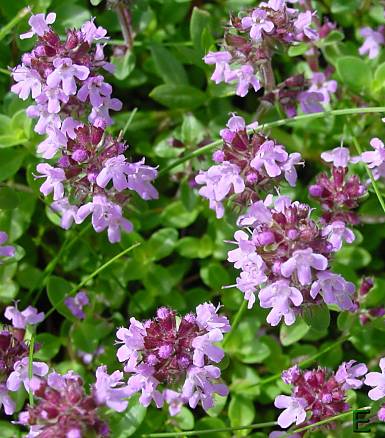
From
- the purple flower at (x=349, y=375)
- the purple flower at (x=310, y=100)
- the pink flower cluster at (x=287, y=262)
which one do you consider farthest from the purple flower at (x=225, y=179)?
the purple flower at (x=349, y=375)

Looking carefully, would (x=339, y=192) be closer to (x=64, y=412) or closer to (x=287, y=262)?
(x=287, y=262)

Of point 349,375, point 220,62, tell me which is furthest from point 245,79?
point 349,375

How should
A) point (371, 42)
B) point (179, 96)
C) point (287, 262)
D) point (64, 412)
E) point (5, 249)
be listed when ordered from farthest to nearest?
point (371, 42) < point (179, 96) < point (5, 249) < point (287, 262) < point (64, 412)

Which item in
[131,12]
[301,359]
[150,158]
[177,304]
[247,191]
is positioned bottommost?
[301,359]

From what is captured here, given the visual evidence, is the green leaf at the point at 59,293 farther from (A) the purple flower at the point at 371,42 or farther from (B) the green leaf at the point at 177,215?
(A) the purple flower at the point at 371,42

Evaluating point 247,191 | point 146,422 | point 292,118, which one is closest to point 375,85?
point 292,118

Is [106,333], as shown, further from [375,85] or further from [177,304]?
[375,85]

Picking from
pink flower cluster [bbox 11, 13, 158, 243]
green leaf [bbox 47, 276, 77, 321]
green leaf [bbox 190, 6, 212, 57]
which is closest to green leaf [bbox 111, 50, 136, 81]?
green leaf [bbox 190, 6, 212, 57]
